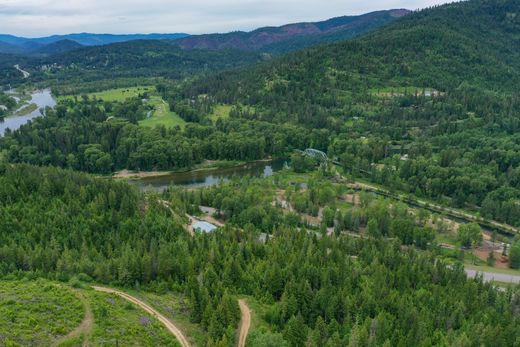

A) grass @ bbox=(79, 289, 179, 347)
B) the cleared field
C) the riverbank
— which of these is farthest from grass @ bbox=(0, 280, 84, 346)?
the riverbank

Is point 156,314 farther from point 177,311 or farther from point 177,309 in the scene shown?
point 177,309

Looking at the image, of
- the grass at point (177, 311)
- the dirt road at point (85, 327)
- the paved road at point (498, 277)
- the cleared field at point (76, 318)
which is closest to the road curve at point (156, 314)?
the grass at point (177, 311)

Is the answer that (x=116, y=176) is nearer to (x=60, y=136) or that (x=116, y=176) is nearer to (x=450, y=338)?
(x=60, y=136)

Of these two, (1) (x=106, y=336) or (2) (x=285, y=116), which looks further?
(2) (x=285, y=116)

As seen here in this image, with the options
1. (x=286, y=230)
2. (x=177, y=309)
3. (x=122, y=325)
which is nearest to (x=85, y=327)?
(x=122, y=325)

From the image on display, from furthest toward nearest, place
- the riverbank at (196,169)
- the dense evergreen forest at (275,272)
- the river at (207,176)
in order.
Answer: the riverbank at (196,169)
the river at (207,176)
the dense evergreen forest at (275,272)

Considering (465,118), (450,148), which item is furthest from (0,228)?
(465,118)

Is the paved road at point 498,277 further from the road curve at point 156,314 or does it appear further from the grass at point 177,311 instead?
the road curve at point 156,314
